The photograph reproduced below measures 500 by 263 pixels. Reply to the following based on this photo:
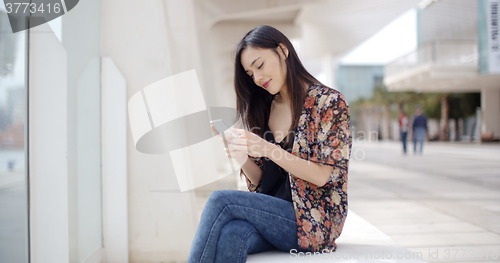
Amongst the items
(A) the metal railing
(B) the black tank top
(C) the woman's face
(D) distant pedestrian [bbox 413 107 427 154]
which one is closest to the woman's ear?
(C) the woman's face

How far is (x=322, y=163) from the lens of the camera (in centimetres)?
167

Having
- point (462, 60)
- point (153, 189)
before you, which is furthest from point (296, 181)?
point (462, 60)

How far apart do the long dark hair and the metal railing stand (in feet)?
58.5

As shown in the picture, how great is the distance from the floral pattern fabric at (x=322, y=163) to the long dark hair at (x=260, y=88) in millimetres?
Result: 79

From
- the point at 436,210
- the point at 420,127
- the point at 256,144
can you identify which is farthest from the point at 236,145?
the point at 420,127

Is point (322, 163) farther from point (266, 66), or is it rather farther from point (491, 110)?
point (491, 110)

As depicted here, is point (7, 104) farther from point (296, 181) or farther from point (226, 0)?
point (226, 0)

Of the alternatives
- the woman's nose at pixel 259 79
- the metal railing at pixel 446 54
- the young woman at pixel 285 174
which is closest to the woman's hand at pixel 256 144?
the young woman at pixel 285 174

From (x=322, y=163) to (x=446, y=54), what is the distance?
19007 millimetres

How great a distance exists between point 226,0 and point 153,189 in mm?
8139

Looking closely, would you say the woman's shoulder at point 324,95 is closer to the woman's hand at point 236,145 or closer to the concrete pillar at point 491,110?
the woman's hand at point 236,145

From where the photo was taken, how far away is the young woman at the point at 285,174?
5.36ft

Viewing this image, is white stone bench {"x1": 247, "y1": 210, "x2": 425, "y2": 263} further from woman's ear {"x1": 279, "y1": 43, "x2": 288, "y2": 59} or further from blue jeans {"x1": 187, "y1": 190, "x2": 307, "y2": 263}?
woman's ear {"x1": 279, "y1": 43, "x2": 288, "y2": 59}

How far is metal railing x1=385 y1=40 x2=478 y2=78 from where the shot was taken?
16.9 m
